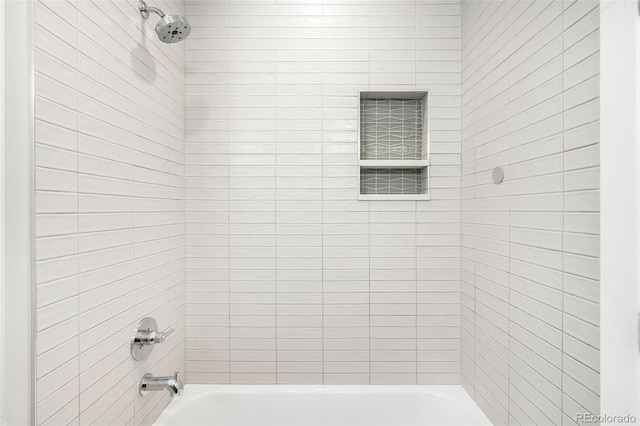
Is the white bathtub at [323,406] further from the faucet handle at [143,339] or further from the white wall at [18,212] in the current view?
the white wall at [18,212]

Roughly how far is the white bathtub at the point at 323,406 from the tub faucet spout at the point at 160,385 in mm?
430

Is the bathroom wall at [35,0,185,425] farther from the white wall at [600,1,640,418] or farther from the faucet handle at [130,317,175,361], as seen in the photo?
the white wall at [600,1,640,418]

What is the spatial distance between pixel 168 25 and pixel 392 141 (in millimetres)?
1217

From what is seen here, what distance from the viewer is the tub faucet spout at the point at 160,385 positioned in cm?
145

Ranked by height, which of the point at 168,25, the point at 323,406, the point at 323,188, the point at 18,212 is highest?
the point at 168,25

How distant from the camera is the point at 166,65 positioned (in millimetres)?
1744

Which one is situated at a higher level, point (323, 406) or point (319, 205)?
point (319, 205)

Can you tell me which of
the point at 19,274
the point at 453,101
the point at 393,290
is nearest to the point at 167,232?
the point at 19,274

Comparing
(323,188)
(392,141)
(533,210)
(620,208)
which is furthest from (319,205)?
(620,208)

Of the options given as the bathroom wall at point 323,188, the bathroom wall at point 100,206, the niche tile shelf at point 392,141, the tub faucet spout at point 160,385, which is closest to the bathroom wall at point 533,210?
the bathroom wall at point 323,188

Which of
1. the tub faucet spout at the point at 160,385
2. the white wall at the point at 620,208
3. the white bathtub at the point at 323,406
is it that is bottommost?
the white bathtub at the point at 323,406

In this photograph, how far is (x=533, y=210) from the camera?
131 centimetres

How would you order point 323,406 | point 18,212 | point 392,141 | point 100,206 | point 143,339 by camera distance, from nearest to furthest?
point 18,212, point 100,206, point 143,339, point 323,406, point 392,141

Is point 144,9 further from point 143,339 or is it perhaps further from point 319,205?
point 143,339
